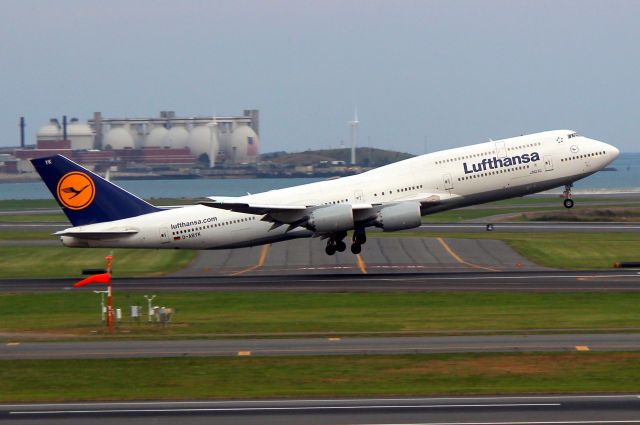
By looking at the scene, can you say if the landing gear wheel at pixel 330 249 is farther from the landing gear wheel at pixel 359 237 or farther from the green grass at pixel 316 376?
the green grass at pixel 316 376

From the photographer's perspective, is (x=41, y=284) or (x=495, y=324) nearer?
(x=495, y=324)

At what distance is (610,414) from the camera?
2309 cm

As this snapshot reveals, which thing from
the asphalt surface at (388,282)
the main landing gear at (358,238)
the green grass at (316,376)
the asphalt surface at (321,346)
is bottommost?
the green grass at (316,376)

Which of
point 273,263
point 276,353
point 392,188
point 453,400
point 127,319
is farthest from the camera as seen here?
point 273,263

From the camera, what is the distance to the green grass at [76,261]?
6335 centimetres

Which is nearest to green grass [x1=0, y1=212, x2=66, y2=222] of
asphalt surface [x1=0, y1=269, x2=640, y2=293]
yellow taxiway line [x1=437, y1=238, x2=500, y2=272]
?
yellow taxiway line [x1=437, y1=238, x2=500, y2=272]

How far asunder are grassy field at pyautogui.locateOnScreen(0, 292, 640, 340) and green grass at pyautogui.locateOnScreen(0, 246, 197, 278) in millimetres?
12502

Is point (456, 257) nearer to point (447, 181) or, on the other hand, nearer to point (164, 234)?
point (447, 181)

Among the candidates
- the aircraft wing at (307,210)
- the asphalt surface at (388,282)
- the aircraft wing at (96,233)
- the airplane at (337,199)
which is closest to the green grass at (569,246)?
the asphalt surface at (388,282)

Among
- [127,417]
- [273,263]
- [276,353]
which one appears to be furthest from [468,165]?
[127,417]

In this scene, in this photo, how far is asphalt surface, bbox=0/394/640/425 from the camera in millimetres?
23000

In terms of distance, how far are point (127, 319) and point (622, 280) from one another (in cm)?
2471

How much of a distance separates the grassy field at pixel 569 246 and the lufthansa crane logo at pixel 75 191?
27.0 m

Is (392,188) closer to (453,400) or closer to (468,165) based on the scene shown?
(468,165)
